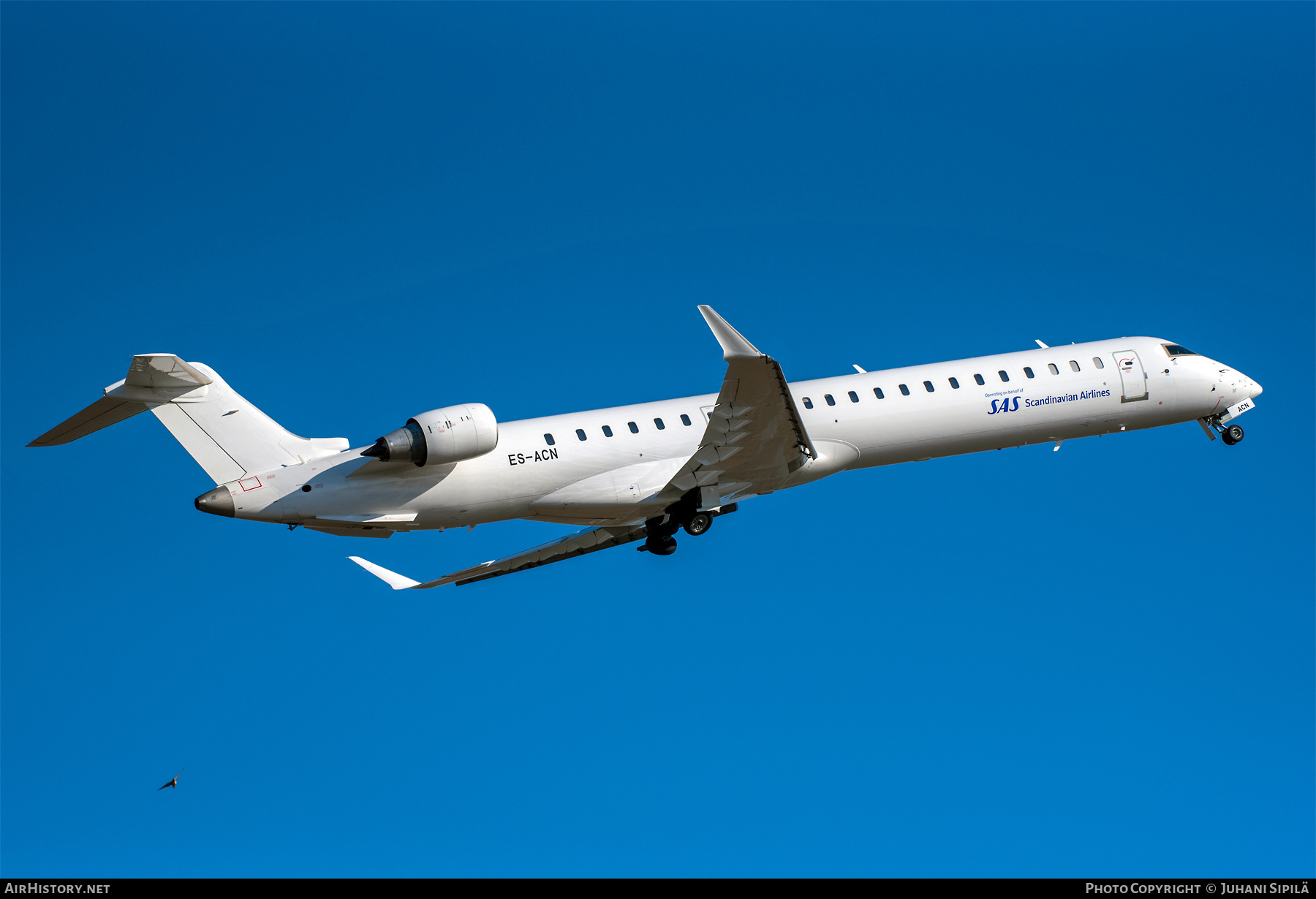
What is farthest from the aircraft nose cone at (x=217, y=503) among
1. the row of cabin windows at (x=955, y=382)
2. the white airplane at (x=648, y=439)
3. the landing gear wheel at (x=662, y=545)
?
the row of cabin windows at (x=955, y=382)

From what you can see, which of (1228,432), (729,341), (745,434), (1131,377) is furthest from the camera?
(1228,432)

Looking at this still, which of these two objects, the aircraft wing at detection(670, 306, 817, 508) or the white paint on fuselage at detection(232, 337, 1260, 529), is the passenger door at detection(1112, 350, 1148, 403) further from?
the aircraft wing at detection(670, 306, 817, 508)

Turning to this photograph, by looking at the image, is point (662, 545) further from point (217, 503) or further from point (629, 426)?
point (217, 503)

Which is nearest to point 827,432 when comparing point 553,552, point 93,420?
point 553,552

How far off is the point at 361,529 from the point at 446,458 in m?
2.37

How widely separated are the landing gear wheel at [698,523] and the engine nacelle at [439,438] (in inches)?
199

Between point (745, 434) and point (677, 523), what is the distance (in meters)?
3.33

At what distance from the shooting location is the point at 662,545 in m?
28.4

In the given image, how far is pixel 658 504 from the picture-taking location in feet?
87.3

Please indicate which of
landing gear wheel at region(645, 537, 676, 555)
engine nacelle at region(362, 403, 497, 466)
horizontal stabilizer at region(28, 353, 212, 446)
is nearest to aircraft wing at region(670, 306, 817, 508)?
landing gear wheel at region(645, 537, 676, 555)

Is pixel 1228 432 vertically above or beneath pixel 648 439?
above

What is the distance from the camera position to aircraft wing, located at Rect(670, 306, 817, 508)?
23.2 metres
